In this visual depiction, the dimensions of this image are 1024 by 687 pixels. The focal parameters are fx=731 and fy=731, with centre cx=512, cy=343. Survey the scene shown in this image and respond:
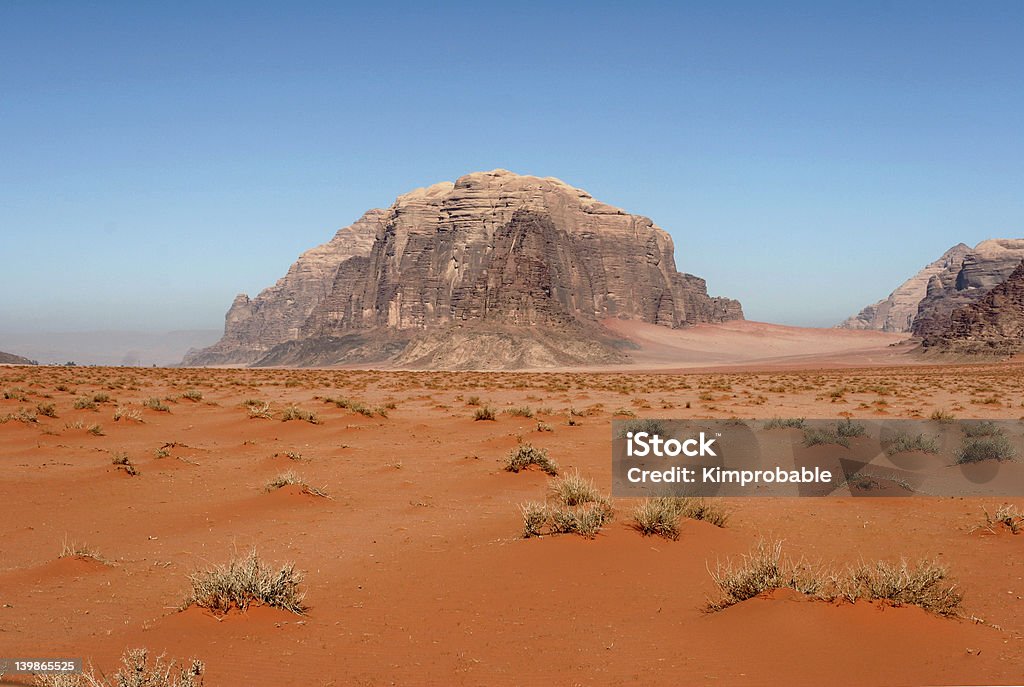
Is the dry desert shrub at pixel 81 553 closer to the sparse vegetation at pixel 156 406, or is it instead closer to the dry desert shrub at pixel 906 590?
the dry desert shrub at pixel 906 590

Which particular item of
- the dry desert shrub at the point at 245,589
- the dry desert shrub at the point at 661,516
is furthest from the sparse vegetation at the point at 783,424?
the dry desert shrub at the point at 245,589

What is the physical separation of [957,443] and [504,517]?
1153cm

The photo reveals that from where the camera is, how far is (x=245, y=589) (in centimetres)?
675

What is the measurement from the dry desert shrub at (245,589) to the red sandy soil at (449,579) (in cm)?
14

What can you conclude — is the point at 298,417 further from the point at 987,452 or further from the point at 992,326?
the point at 992,326

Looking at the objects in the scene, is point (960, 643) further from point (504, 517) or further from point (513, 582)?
point (504, 517)

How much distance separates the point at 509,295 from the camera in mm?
133250

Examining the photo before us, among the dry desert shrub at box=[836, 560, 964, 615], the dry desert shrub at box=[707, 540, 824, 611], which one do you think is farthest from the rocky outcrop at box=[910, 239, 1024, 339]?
the dry desert shrub at box=[707, 540, 824, 611]

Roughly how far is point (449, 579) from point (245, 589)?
88.4 inches

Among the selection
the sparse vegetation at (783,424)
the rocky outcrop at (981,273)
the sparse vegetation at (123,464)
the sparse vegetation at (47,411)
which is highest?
the rocky outcrop at (981,273)

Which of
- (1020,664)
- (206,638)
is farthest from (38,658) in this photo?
(1020,664)

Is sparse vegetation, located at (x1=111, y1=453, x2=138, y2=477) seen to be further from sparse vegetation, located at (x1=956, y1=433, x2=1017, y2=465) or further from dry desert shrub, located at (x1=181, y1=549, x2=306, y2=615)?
sparse vegetation, located at (x1=956, y1=433, x2=1017, y2=465)

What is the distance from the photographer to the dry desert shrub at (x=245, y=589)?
6684 mm

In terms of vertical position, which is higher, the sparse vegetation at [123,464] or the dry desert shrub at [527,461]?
the dry desert shrub at [527,461]
